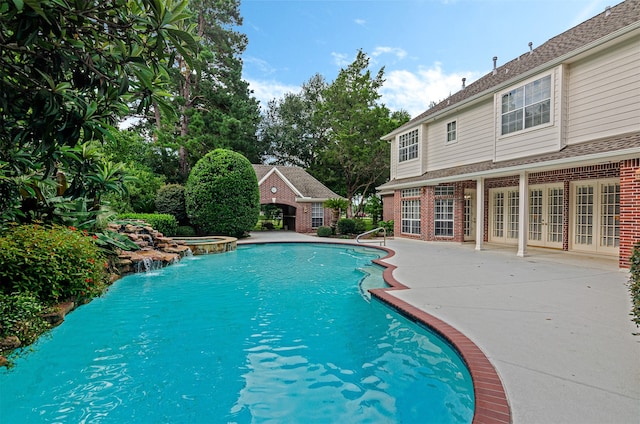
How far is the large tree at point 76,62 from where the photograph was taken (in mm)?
2484

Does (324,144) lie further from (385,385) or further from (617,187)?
(385,385)

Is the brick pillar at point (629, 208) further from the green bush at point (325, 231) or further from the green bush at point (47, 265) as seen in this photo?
the green bush at point (325, 231)

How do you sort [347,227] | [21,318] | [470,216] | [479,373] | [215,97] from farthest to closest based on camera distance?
[215,97] < [347,227] < [470,216] < [21,318] < [479,373]

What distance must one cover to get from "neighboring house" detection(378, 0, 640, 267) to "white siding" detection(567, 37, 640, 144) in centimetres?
3

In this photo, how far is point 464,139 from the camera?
48.8 feet

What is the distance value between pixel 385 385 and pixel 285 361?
1.32m

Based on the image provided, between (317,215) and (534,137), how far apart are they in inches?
612

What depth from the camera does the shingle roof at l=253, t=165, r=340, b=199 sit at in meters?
24.7

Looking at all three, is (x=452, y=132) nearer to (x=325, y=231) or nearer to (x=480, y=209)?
(x=480, y=209)


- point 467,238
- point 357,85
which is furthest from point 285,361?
point 357,85

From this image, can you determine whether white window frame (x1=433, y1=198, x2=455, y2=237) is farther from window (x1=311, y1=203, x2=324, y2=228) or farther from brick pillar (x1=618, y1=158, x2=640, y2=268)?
window (x1=311, y1=203, x2=324, y2=228)

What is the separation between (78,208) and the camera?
8.23m

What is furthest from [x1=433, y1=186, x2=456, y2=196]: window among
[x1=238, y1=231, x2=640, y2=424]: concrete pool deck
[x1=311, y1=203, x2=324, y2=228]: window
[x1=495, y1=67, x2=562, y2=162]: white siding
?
[x1=311, y1=203, x2=324, y2=228]: window

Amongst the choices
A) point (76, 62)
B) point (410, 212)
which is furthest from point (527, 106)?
point (76, 62)
